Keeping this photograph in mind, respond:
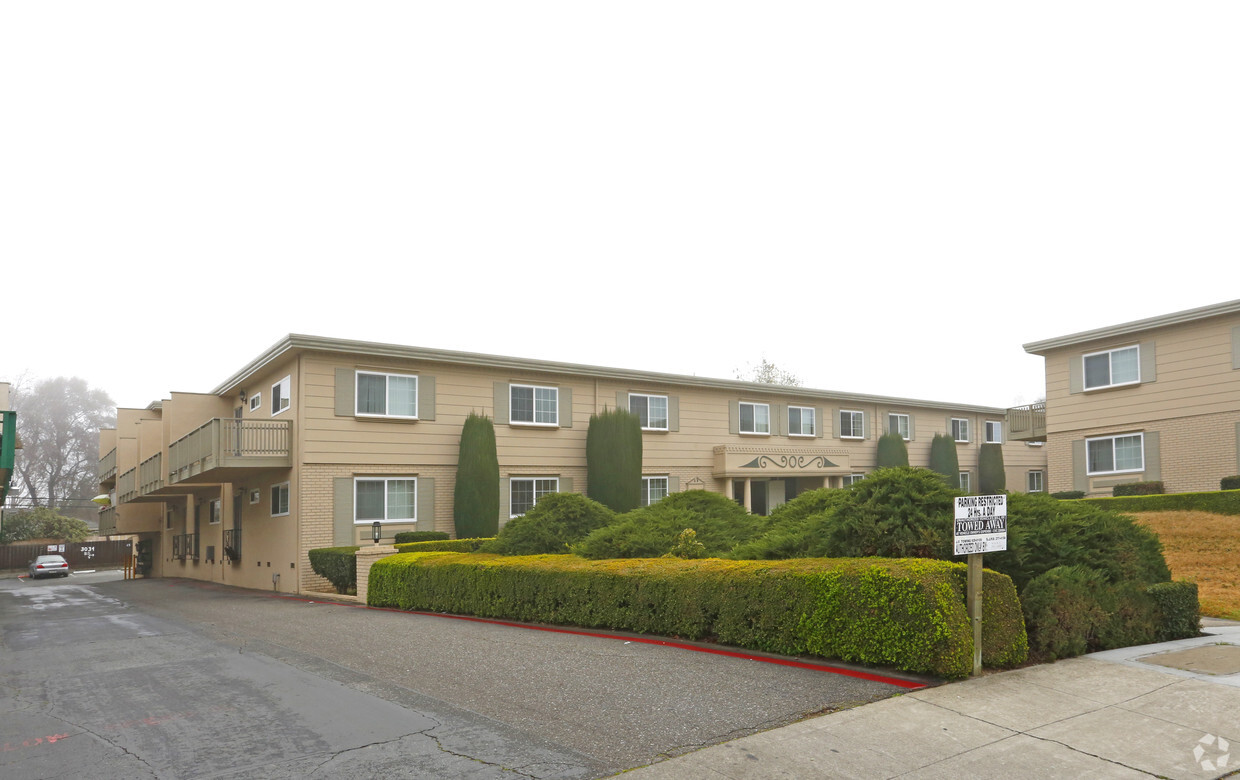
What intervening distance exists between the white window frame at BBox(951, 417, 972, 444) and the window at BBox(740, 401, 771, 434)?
36.2 ft

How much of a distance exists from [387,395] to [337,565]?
4.86m

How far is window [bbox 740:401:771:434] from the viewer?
30.7 m

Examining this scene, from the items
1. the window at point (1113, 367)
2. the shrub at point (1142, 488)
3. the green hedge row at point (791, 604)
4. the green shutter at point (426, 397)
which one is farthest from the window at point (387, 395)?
the window at point (1113, 367)

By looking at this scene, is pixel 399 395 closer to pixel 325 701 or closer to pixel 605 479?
pixel 605 479

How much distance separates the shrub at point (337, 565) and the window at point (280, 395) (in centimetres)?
421

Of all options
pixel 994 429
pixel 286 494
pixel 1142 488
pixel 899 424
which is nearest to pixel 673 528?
pixel 286 494

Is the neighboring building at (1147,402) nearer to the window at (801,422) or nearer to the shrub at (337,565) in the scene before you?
the window at (801,422)

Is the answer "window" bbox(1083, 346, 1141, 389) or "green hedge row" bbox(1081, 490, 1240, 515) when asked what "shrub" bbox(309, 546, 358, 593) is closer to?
"green hedge row" bbox(1081, 490, 1240, 515)

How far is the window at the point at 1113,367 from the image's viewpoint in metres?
25.0

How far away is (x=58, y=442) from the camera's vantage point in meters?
77.5

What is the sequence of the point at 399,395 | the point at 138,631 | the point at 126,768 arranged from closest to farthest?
the point at 126,768 < the point at 138,631 < the point at 399,395

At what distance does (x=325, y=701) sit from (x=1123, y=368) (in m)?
25.1

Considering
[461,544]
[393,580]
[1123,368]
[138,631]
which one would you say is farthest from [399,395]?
[1123,368]

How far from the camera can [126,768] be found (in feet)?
18.9
